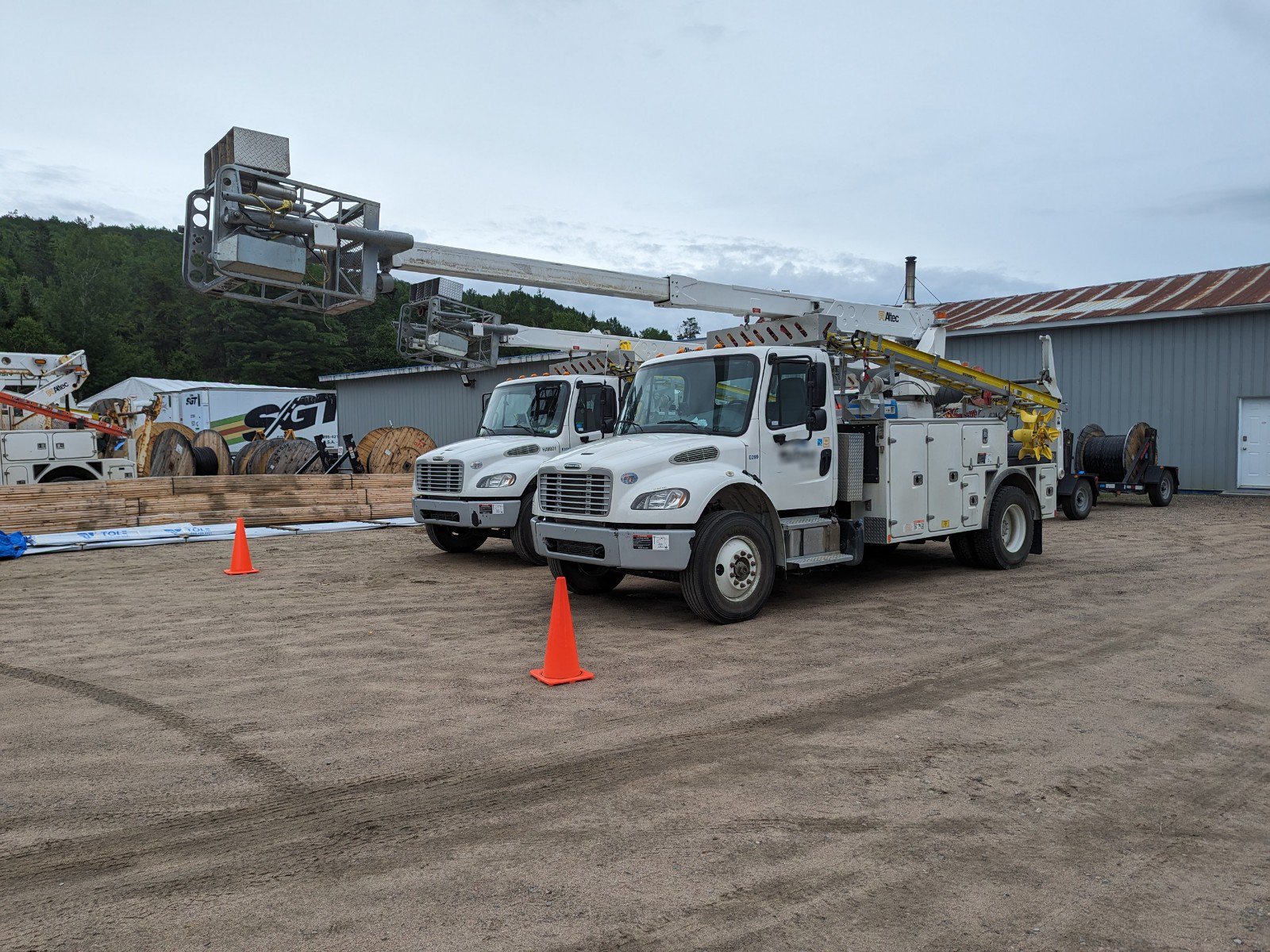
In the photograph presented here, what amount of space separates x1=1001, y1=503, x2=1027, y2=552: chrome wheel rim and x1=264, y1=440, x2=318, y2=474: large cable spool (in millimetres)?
16264

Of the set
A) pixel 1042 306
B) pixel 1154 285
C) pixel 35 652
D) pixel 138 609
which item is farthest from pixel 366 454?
pixel 1154 285

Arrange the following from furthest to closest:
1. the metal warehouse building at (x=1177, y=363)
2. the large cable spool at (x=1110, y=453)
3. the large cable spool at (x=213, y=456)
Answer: the large cable spool at (x=213, y=456), the metal warehouse building at (x=1177, y=363), the large cable spool at (x=1110, y=453)

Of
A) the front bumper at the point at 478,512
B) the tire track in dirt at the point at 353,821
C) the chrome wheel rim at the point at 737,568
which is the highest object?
the front bumper at the point at 478,512

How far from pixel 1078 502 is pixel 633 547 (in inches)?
527

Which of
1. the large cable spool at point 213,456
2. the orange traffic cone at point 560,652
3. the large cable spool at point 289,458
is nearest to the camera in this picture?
the orange traffic cone at point 560,652

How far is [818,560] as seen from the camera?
9.06m

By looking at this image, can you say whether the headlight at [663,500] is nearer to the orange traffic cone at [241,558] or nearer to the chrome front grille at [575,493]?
the chrome front grille at [575,493]

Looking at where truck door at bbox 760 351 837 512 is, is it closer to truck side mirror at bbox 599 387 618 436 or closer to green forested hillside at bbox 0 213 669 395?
truck side mirror at bbox 599 387 618 436

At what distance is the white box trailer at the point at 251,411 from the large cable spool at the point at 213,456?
10977mm

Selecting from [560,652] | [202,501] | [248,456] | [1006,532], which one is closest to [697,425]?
[560,652]

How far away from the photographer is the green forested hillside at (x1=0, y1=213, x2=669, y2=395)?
67750mm

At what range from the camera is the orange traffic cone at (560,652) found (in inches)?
255

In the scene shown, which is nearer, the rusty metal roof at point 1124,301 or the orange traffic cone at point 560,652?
the orange traffic cone at point 560,652

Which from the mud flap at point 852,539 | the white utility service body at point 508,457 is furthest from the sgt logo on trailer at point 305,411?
the mud flap at point 852,539
